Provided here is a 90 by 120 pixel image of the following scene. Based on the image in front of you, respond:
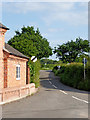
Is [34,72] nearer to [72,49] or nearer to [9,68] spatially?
[9,68]

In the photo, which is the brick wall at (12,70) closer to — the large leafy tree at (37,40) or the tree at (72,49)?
the large leafy tree at (37,40)

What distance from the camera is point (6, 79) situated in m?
14.5

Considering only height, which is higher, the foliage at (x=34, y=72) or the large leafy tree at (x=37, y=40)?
the large leafy tree at (x=37, y=40)

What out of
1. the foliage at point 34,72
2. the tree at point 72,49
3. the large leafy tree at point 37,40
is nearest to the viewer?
the foliage at point 34,72

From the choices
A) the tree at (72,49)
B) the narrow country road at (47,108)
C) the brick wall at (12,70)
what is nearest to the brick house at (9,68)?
the brick wall at (12,70)

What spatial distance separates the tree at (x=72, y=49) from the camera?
2127 inches

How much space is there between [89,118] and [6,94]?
6.26 metres

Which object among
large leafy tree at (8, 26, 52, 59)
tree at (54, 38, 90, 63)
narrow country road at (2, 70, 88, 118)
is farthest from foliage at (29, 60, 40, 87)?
tree at (54, 38, 90, 63)

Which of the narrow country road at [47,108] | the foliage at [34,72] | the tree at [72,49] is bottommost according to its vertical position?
the narrow country road at [47,108]

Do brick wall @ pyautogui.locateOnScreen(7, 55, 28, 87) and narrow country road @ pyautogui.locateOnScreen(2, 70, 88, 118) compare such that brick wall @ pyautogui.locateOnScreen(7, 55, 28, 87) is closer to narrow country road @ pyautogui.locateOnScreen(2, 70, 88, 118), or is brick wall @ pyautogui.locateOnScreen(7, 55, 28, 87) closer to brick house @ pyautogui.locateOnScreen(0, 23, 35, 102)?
brick house @ pyautogui.locateOnScreen(0, 23, 35, 102)

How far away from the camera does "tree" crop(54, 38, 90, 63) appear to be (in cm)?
5402

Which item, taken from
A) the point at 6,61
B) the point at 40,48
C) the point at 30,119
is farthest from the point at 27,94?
the point at 40,48

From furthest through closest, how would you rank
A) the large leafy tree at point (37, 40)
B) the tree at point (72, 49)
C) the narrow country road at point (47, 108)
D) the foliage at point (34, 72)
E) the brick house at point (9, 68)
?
the tree at point (72, 49) < the large leafy tree at point (37, 40) < the foliage at point (34, 72) < the brick house at point (9, 68) < the narrow country road at point (47, 108)

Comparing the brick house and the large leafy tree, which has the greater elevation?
the large leafy tree
